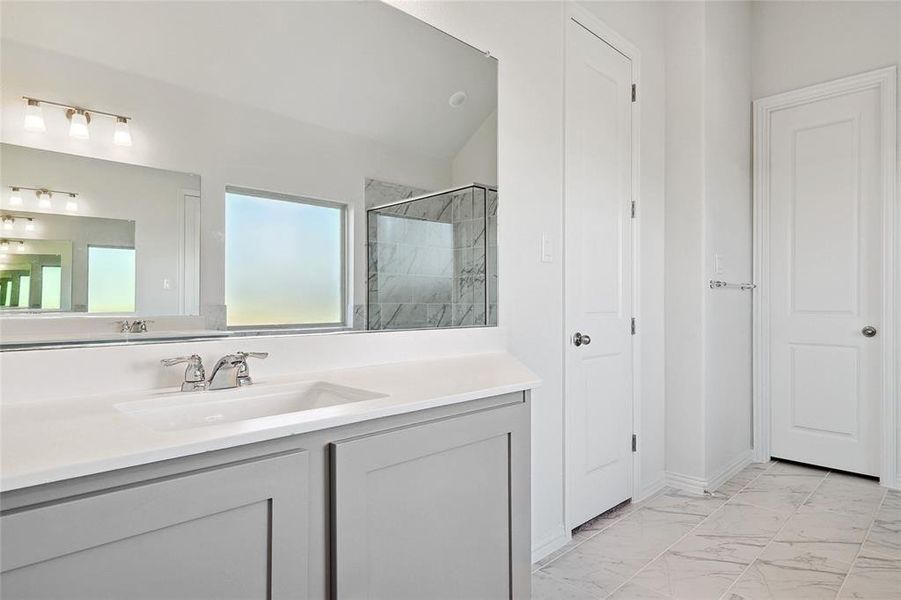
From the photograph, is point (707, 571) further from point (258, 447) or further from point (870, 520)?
point (258, 447)

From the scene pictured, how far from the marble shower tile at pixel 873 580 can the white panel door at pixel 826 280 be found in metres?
1.17

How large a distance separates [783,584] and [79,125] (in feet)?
8.19

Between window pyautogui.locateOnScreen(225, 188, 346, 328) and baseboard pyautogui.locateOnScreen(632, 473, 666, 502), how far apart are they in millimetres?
1973

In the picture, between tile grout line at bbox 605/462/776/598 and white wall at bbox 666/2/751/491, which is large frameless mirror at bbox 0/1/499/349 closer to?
tile grout line at bbox 605/462/776/598

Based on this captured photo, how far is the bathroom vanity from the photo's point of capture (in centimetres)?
69

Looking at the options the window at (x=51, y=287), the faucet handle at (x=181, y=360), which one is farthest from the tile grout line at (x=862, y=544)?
the window at (x=51, y=287)

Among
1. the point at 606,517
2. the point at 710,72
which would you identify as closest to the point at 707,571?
the point at 606,517

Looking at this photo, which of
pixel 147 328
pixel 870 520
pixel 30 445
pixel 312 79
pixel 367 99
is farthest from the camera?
pixel 870 520

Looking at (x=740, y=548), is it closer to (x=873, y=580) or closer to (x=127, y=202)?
(x=873, y=580)

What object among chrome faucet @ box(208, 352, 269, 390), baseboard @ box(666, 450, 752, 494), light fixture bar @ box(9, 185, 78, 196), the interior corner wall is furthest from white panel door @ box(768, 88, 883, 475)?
light fixture bar @ box(9, 185, 78, 196)

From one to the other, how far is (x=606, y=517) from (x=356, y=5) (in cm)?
232

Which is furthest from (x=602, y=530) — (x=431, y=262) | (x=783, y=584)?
(x=431, y=262)

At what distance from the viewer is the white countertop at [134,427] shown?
693mm

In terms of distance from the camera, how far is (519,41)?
2.04 m
